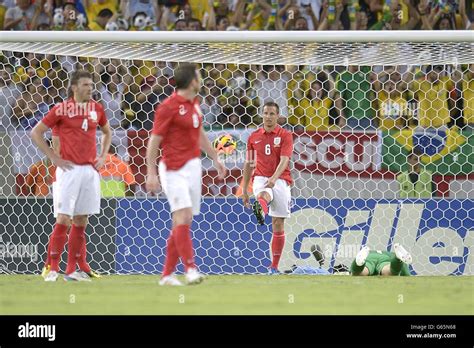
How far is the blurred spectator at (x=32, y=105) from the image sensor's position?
43.1 ft

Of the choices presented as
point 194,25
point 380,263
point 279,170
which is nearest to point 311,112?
point 279,170

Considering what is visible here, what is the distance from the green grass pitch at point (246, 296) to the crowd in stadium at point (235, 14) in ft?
22.7

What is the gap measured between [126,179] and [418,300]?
223 inches

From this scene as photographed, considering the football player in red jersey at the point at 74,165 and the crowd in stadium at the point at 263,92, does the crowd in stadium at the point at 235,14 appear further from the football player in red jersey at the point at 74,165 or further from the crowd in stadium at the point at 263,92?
the football player in red jersey at the point at 74,165

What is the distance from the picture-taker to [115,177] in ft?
42.3

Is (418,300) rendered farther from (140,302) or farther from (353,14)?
(353,14)

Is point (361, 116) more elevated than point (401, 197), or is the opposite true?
point (361, 116)

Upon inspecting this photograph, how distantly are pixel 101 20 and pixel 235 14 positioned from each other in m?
2.11

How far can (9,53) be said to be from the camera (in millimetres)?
13336

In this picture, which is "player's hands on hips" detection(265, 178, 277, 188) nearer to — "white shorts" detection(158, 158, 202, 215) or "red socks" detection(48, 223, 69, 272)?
"red socks" detection(48, 223, 69, 272)

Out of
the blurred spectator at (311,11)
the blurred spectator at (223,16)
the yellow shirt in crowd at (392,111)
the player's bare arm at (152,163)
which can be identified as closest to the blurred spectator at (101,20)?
the blurred spectator at (223,16)

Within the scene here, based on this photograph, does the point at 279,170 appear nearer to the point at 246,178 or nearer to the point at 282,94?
the point at 246,178

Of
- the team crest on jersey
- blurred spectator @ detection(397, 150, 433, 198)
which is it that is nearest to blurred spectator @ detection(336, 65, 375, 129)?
blurred spectator @ detection(397, 150, 433, 198)

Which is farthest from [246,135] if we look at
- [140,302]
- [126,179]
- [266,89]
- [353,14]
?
[140,302]
